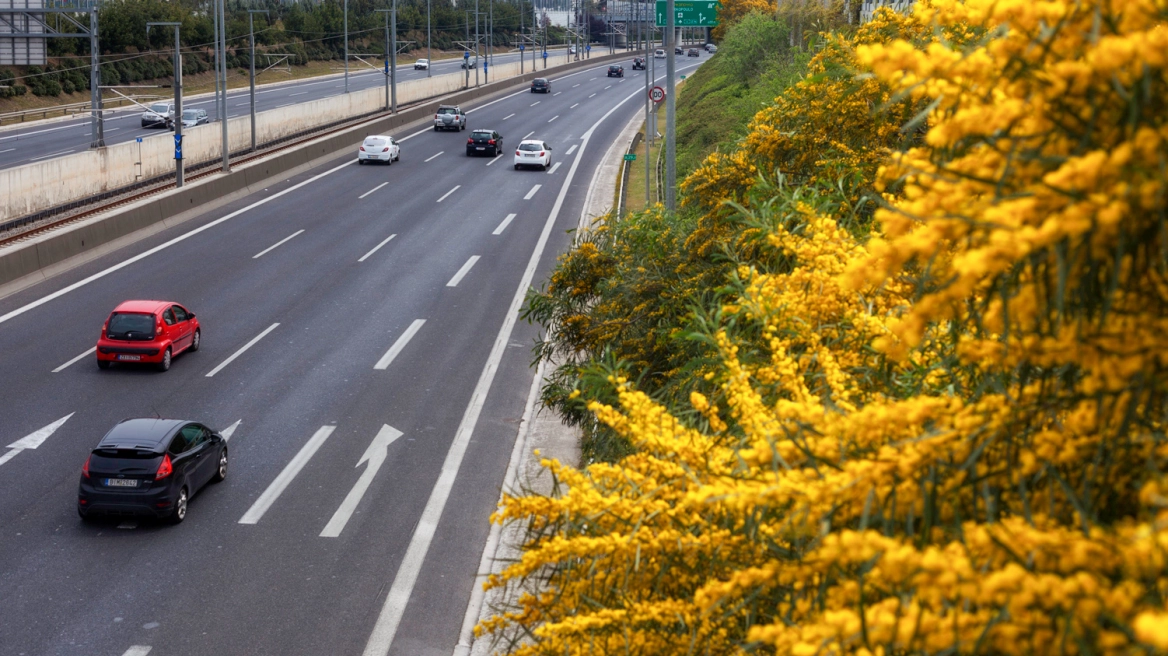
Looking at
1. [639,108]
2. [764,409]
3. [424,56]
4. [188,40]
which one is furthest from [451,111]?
[424,56]

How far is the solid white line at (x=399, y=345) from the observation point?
23719 mm

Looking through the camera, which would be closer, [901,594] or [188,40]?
[901,594]

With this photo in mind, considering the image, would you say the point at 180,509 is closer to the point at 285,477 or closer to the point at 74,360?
the point at 285,477

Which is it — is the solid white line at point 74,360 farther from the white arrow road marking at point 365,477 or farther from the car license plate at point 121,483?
the car license plate at point 121,483

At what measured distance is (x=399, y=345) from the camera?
82.9 feet

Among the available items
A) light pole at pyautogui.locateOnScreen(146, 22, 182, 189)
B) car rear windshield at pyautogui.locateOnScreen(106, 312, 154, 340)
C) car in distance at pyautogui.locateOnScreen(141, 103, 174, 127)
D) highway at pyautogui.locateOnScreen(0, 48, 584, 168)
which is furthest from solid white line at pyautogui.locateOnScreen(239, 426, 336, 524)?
car in distance at pyautogui.locateOnScreen(141, 103, 174, 127)

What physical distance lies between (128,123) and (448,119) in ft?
62.7

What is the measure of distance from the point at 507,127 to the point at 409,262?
120 feet

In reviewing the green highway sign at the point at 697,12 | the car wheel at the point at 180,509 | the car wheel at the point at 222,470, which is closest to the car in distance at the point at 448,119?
the green highway sign at the point at 697,12

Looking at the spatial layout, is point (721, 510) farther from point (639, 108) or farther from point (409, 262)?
point (639, 108)

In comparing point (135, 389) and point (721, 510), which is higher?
point (721, 510)

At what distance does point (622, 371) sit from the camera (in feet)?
31.6

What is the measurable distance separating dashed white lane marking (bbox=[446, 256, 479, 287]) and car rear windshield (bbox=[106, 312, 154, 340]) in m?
10.1

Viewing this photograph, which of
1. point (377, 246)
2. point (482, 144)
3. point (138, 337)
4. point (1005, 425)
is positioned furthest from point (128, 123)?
point (1005, 425)
